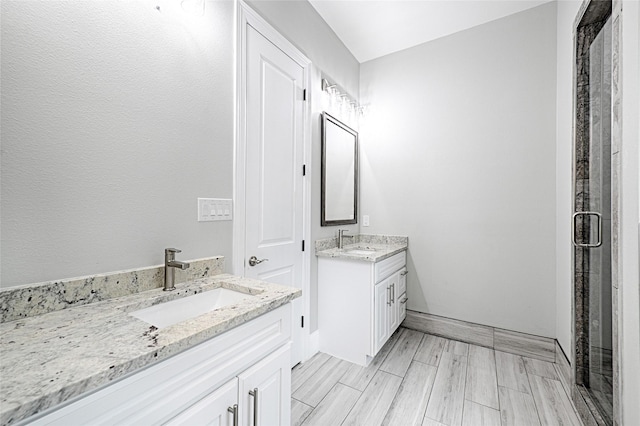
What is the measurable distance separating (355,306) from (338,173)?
122 centimetres

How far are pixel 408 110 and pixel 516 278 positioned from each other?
185 centimetres

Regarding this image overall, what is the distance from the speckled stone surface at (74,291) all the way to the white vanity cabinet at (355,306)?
1252mm

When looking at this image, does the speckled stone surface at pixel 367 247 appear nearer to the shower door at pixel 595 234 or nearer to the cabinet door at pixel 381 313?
the cabinet door at pixel 381 313

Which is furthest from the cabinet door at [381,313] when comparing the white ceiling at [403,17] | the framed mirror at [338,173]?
the white ceiling at [403,17]

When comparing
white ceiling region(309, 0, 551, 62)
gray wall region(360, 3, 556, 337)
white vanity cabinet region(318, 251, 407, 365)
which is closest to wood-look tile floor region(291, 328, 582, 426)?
white vanity cabinet region(318, 251, 407, 365)

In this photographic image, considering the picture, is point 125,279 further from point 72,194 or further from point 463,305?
point 463,305

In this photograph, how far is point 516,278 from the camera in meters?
2.35

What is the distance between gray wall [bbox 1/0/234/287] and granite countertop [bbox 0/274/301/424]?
19cm

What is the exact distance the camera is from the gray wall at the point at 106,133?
0.87 metres

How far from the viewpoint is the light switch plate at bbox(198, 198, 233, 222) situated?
4.57 ft

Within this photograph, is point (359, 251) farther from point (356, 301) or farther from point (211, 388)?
point (211, 388)

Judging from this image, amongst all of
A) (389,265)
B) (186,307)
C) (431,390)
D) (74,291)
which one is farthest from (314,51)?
(431,390)

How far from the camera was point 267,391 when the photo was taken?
39.9 inches

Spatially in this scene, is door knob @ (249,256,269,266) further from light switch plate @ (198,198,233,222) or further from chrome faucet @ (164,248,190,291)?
chrome faucet @ (164,248,190,291)
